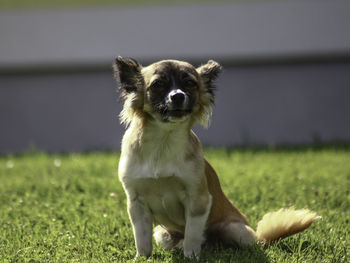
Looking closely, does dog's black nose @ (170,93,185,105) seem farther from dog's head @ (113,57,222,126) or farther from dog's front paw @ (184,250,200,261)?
dog's front paw @ (184,250,200,261)

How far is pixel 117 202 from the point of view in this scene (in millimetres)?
4750

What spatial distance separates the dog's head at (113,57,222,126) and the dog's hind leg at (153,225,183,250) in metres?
0.94

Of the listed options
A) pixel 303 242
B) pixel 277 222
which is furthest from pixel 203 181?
pixel 303 242

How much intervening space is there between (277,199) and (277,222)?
4.59 feet

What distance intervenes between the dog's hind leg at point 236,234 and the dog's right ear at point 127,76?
1.20 m

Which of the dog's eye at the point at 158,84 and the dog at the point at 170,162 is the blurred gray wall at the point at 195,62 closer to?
the dog at the point at 170,162

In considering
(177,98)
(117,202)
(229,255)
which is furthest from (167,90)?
(117,202)

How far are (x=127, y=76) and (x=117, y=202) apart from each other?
1.81 meters

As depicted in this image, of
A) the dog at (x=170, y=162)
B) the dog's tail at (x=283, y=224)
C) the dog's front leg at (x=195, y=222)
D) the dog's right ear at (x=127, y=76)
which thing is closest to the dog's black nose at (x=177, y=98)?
the dog at (x=170, y=162)

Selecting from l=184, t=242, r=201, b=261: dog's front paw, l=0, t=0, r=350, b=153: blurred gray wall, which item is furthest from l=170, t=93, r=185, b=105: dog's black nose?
l=0, t=0, r=350, b=153: blurred gray wall

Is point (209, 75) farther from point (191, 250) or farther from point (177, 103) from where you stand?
point (191, 250)

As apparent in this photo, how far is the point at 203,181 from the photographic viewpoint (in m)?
3.22

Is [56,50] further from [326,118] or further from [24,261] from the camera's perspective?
[24,261]

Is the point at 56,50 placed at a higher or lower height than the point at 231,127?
higher
